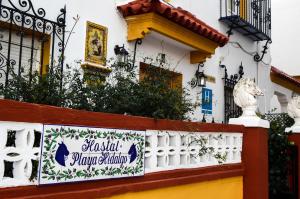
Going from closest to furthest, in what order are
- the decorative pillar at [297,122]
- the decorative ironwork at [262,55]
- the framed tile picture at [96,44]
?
the framed tile picture at [96,44]
the decorative pillar at [297,122]
the decorative ironwork at [262,55]

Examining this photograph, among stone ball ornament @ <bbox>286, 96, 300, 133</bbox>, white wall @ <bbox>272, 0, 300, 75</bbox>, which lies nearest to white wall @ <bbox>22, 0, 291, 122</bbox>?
stone ball ornament @ <bbox>286, 96, 300, 133</bbox>

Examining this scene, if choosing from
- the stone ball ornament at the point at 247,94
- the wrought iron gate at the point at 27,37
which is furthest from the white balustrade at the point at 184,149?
the wrought iron gate at the point at 27,37

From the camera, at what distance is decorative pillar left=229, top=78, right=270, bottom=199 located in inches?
221

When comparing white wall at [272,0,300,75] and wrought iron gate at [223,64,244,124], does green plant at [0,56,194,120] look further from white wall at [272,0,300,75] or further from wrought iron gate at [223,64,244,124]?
white wall at [272,0,300,75]

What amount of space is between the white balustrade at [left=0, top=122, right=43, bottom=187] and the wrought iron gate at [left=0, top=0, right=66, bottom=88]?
1979 mm

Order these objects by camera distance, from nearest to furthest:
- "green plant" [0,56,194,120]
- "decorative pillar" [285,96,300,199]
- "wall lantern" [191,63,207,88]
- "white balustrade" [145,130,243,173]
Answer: "green plant" [0,56,194,120] → "white balustrade" [145,130,243,173] → "decorative pillar" [285,96,300,199] → "wall lantern" [191,63,207,88]

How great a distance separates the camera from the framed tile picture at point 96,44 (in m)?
5.84

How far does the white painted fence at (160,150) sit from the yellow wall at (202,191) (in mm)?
226

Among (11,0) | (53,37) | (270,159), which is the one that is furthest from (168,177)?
(270,159)

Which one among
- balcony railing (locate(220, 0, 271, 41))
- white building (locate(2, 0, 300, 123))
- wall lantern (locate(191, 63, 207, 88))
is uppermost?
balcony railing (locate(220, 0, 271, 41))

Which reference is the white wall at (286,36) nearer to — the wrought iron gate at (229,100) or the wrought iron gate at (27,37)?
the wrought iron gate at (229,100)

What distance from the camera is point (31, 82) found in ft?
11.6

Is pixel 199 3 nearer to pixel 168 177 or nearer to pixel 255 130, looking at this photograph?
pixel 255 130

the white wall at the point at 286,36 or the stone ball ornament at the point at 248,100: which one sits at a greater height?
the white wall at the point at 286,36
